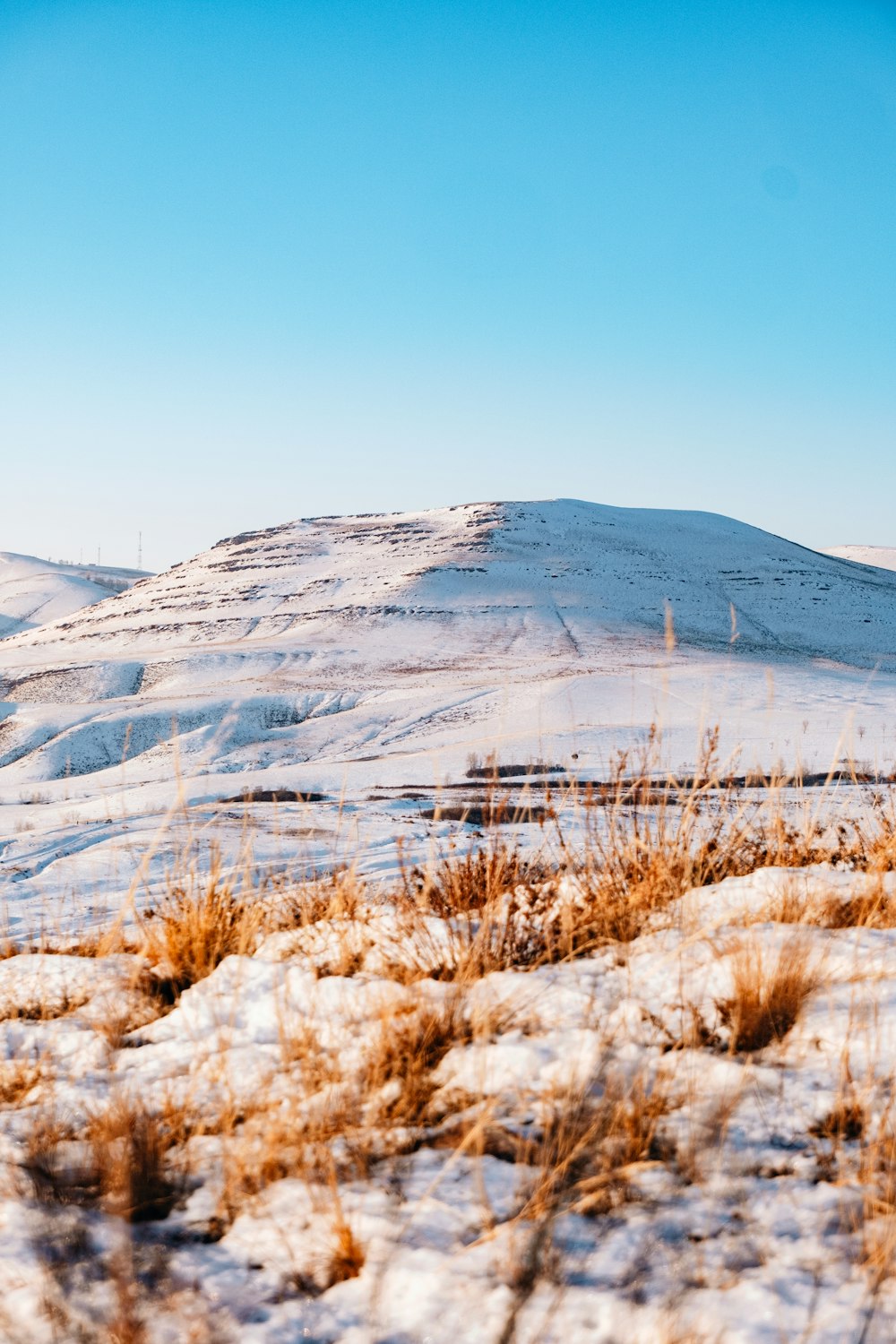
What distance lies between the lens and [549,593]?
87.2ft

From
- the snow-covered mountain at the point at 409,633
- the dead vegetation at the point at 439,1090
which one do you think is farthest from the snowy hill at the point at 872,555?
the dead vegetation at the point at 439,1090

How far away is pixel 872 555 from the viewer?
12712 centimetres

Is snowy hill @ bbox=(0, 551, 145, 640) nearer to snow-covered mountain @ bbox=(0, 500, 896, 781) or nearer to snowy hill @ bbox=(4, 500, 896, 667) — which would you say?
snowy hill @ bbox=(4, 500, 896, 667)

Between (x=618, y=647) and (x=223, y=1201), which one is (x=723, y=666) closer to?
(x=618, y=647)

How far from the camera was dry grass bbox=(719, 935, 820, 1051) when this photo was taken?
6.50 feet

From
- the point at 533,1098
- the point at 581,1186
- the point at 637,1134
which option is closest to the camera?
the point at 581,1186

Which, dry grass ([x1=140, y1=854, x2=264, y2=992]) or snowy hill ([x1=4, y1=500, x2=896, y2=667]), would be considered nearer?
dry grass ([x1=140, y1=854, x2=264, y2=992])

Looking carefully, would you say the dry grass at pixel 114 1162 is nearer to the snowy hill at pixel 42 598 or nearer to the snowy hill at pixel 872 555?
the snowy hill at pixel 42 598

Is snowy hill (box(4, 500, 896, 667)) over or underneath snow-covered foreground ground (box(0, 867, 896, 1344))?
over

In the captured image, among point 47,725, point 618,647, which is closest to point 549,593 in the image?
point 618,647

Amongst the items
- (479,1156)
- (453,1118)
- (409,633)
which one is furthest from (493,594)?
(479,1156)

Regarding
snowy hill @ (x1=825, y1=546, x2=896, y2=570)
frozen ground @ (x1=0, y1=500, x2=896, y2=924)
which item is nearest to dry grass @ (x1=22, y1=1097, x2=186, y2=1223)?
frozen ground @ (x1=0, y1=500, x2=896, y2=924)

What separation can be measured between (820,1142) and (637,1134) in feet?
1.16

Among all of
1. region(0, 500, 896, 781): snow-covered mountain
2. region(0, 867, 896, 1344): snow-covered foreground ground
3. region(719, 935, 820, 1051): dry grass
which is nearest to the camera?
region(0, 867, 896, 1344): snow-covered foreground ground
